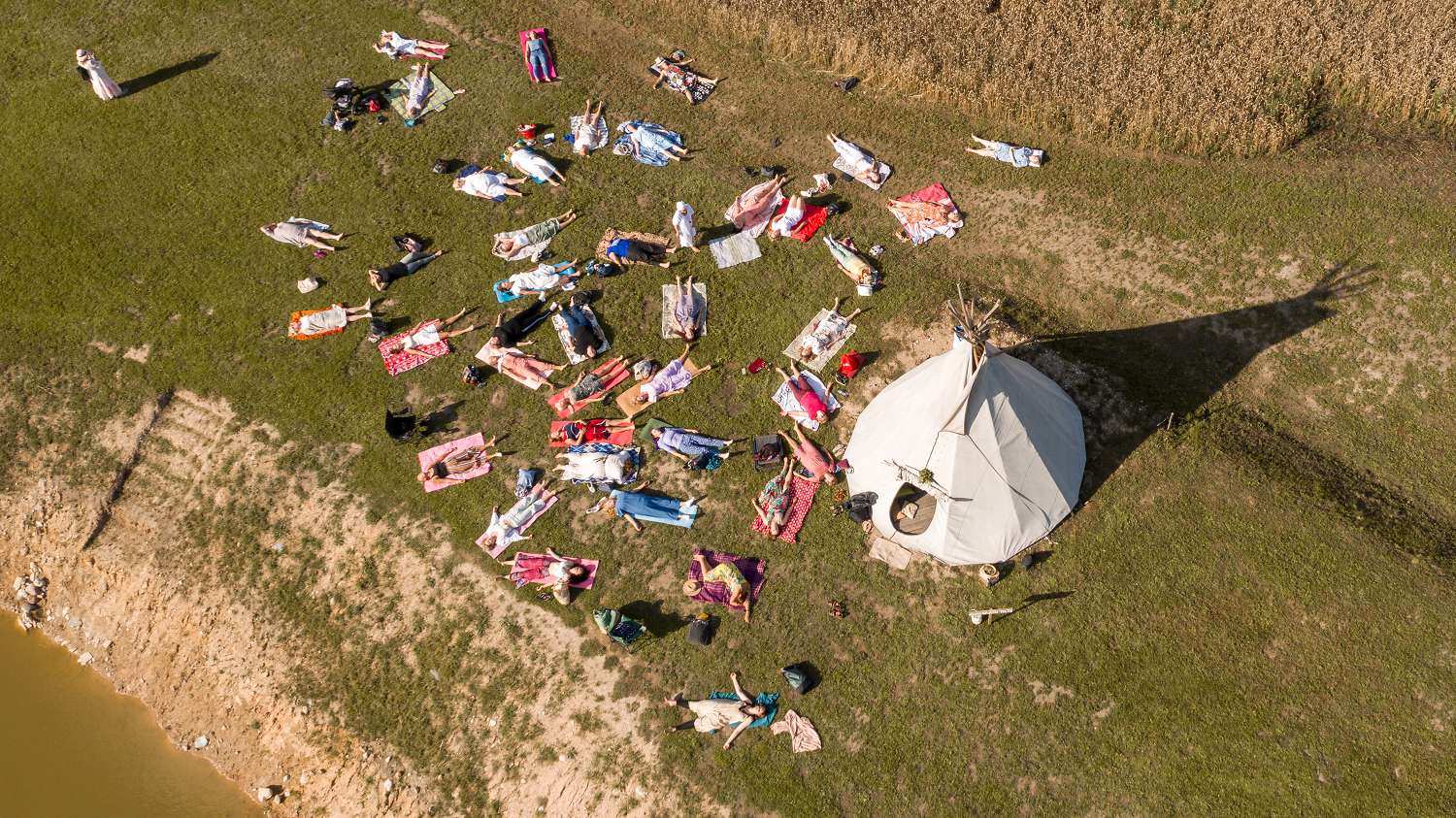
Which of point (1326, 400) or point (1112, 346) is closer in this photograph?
point (1326, 400)

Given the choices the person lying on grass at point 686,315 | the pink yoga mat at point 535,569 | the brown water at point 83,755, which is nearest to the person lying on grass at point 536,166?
the person lying on grass at point 686,315

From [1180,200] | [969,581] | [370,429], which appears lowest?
[370,429]

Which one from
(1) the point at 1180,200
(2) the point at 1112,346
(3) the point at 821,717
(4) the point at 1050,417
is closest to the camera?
(3) the point at 821,717

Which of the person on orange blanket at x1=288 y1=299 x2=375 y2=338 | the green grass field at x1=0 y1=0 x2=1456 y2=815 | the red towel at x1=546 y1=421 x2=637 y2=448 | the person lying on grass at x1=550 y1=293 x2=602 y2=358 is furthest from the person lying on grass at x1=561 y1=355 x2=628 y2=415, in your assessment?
the person on orange blanket at x1=288 y1=299 x2=375 y2=338

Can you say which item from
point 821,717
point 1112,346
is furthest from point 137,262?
point 1112,346

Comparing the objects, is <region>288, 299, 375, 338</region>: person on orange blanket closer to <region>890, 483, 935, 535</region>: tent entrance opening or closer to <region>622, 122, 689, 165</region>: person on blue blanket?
<region>622, 122, 689, 165</region>: person on blue blanket

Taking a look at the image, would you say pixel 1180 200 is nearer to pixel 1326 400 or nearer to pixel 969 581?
pixel 1326 400
